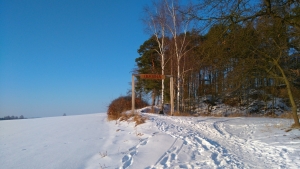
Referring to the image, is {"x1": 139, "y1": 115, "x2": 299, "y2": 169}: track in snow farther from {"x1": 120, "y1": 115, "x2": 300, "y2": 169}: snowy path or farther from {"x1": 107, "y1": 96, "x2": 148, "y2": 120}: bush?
{"x1": 107, "y1": 96, "x2": 148, "y2": 120}: bush

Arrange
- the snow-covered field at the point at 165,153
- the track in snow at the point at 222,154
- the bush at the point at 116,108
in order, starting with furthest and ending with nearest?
the bush at the point at 116,108, the snow-covered field at the point at 165,153, the track in snow at the point at 222,154

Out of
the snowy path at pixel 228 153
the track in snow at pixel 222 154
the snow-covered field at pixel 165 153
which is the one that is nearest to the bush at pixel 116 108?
the snow-covered field at pixel 165 153

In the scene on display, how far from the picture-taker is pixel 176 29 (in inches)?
725

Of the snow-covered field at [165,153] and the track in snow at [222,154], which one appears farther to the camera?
the snow-covered field at [165,153]

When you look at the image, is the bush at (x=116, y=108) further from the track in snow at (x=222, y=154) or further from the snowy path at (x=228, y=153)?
the track in snow at (x=222, y=154)

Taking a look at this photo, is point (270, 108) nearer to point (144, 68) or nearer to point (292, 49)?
point (144, 68)

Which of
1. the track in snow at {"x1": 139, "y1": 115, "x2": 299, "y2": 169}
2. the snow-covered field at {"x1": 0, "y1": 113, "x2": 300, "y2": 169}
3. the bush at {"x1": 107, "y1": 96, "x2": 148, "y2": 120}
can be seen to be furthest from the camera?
the bush at {"x1": 107, "y1": 96, "x2": 148, "y2": 120}

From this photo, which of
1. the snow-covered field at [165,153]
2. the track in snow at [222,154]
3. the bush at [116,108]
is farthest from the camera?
the bush at [116,108]

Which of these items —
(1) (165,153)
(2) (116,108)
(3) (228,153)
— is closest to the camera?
(1) (165,153)

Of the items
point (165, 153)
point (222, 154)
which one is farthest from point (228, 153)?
point (165, 153)

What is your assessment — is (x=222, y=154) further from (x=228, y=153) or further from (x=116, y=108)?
(x=116, y=108)

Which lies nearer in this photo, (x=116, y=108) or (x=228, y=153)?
(x=228, y=153)

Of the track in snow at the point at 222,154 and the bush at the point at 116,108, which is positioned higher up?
the bush at the point at 116,108

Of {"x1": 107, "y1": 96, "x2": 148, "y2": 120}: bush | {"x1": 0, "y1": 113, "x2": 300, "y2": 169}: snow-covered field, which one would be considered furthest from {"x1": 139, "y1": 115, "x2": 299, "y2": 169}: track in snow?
{"x1": 107, "y1": 96, "x2": 148, "y2": 120}: bush
